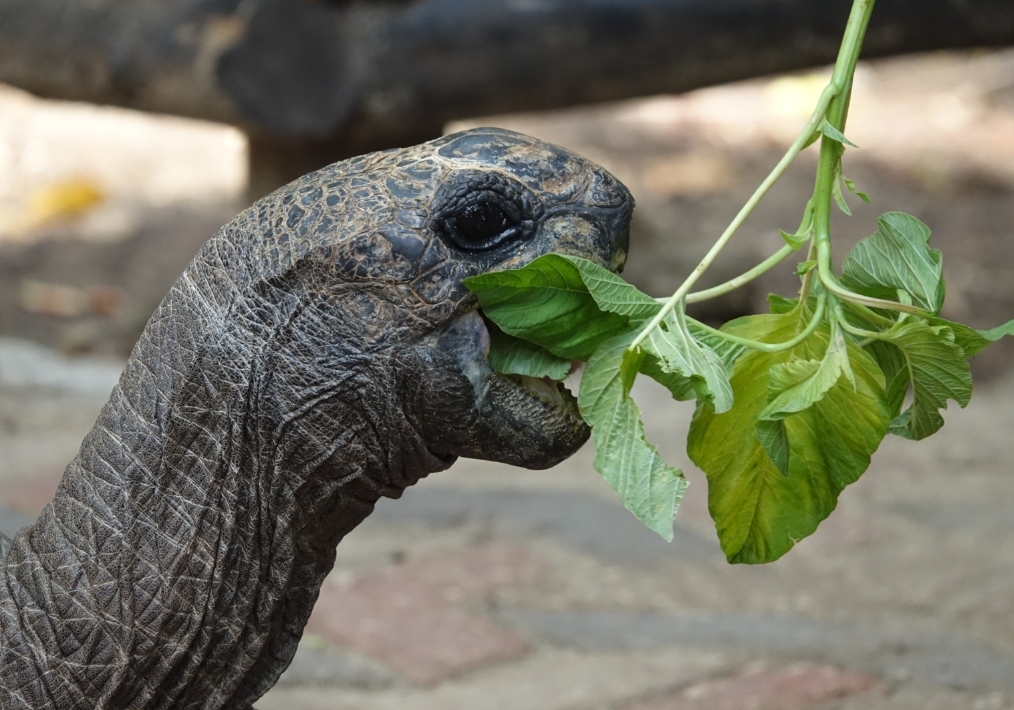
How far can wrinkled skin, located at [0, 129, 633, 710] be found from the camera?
1.54 metres

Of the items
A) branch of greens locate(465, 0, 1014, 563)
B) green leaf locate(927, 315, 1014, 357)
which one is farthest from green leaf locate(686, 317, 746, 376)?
green leaf locate(927, 315, 1014, 357)

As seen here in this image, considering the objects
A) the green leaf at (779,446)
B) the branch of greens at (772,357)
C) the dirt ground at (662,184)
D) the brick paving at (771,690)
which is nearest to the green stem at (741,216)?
the branch of greens at (772,357)

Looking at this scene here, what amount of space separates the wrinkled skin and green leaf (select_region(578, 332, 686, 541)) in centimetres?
14

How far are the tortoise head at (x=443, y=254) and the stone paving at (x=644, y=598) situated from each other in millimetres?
1046

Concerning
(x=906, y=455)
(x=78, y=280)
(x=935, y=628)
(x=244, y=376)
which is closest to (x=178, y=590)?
(x=244, y=376)

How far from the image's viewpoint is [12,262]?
227 inches

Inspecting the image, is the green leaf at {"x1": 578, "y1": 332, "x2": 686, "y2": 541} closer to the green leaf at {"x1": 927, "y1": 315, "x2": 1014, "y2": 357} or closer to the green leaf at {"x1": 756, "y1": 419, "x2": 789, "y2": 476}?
the green leaf at {"x1": 756, "y1": 419, "x2": 789, "y2": 476}

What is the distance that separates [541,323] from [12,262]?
4.81 metres

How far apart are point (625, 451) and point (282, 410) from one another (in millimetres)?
414

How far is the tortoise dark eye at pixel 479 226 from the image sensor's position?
5.08 feet

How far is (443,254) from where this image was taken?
5.05ft

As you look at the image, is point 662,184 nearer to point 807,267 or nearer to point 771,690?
point 771,690

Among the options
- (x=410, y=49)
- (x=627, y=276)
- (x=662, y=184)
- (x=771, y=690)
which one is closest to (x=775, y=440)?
(x=771, y=690)

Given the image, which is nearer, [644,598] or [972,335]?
[972,335]
